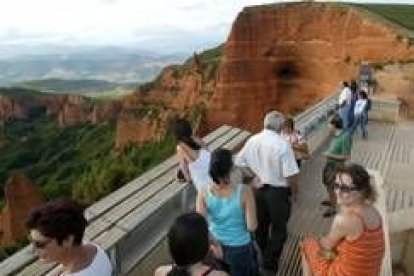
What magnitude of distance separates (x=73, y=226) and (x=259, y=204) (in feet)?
10.6

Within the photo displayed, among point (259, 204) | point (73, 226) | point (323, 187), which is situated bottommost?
point (323, 187)

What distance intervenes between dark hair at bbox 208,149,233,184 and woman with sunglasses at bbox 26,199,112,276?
1.29m

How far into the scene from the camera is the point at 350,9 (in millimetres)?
46844

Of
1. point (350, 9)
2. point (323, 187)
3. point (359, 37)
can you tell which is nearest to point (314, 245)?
point (323, 187)

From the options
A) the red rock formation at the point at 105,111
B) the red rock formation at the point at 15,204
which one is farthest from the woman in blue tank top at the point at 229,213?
the red rock formation at the point at 105,111

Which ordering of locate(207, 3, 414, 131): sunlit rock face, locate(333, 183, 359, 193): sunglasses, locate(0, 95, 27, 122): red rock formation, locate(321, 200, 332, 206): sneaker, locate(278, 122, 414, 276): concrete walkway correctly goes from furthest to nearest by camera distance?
1. locate(0, 95, 27, 122): red rock formation
2. locate(207, 3, 414, 131): sunlit rock face
3. locate(321, 200, 332, 206): sneaker
4. locate(278, 122, 414, 276): concrete walkway
5. locate(333, 183, 359, 193): sunglasses

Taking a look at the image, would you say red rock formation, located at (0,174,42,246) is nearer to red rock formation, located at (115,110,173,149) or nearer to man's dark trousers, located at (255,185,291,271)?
red rock formation, located at (115,110,173,149)

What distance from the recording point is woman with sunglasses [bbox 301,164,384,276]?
15.6ft

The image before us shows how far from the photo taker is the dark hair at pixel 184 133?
6.05 m

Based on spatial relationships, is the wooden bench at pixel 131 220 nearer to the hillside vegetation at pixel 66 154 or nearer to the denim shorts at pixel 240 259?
the denim shorts at pixel 240 259

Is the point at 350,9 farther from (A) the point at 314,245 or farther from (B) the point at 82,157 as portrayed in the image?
(B) the point at 82,157

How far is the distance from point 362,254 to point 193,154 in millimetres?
1888

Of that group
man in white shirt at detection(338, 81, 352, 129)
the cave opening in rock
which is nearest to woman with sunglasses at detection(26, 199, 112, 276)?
man in white shirt at detection(338, 81, 352, 129)

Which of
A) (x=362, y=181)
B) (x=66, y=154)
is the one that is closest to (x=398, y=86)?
(x=362, y=181)
